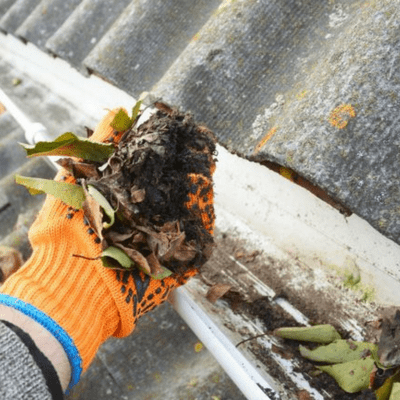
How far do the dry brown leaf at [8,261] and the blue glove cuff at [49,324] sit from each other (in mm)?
535

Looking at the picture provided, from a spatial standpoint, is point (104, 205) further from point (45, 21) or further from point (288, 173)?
point (45, 21)

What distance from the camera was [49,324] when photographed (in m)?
1.00

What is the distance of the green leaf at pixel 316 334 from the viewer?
1256 millimetres

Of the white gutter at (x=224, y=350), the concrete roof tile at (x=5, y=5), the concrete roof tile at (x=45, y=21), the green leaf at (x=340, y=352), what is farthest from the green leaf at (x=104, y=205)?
the concrete roof tile at (x=5, y=5)

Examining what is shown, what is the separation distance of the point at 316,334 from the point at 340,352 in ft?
0.25

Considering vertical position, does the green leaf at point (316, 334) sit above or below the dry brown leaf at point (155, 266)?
above

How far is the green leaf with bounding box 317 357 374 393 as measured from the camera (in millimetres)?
1144

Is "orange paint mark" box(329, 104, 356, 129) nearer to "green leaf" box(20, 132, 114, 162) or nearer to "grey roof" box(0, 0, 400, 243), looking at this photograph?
"grey roof" box(0, 0, 400, 243)

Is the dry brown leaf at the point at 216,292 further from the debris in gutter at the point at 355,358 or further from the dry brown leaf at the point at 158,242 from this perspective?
the dry brown leaf at the point at 158,242

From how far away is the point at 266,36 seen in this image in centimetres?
133

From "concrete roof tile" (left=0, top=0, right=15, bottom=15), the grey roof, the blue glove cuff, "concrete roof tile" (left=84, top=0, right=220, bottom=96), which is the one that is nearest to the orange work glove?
the blue glove cuff

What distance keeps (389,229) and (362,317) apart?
0.44 metres

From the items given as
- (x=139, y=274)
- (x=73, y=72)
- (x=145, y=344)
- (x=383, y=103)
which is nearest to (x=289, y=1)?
(x=383, y=103)

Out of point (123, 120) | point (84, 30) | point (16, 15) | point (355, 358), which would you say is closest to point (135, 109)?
point (123, 120)
